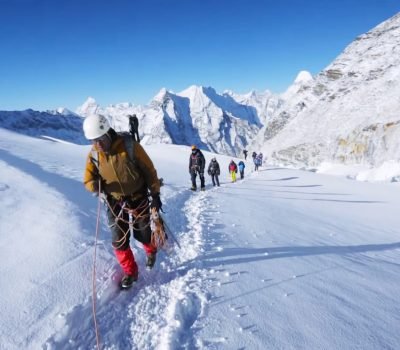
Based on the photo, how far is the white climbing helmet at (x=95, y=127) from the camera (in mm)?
4113

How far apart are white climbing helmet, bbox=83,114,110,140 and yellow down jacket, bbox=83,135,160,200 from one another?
0.24 metres

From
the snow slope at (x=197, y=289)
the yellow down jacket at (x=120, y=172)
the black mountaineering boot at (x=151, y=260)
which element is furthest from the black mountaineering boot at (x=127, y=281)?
the yellow down jacket at (x=120, y=172)

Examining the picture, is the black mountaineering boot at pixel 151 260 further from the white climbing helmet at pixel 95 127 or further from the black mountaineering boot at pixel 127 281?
the white climbing helmet at pixel 95 127

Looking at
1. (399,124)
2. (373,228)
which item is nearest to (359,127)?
(399,124)

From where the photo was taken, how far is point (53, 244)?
17.6 ft

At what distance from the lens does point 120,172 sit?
4.44m

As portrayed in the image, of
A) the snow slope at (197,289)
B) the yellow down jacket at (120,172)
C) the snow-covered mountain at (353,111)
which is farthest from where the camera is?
the snow-covered mountain at (353,111)

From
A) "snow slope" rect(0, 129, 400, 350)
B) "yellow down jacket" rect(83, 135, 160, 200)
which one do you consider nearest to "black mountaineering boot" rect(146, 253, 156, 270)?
"snow slope" rect(0, 129, 400, 350)

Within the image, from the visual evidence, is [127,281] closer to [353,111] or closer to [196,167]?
[196,167]

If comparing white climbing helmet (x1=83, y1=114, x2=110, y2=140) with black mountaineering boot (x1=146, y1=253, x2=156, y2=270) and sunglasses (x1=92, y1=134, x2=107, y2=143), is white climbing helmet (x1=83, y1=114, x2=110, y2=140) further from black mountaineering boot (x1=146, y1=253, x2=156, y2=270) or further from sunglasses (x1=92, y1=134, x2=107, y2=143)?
black mountaineering boot (x1=146, y1=253, x2=156, y2=270)

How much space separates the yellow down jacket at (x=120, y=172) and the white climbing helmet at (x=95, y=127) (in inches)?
9.4

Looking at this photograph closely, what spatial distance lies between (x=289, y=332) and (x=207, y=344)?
960 mm

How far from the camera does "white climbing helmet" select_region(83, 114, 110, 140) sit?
4.11 m

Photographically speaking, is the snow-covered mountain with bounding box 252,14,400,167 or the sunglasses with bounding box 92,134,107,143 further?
the snow-covered mountain with bounding box 252,14,400,167
